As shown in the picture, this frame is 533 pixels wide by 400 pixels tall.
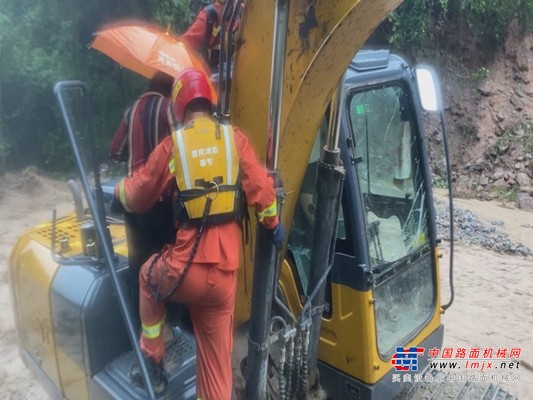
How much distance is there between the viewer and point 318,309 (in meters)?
2.44

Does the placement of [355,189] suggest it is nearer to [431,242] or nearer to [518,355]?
[431,242]

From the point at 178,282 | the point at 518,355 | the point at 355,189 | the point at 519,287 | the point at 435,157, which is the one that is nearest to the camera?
the point at 178,282

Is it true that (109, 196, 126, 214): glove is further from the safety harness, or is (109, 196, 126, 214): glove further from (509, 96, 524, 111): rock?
(509, 96, 524, 111): rock

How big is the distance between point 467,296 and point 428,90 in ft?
12.7

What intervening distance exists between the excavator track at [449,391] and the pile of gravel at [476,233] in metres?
4.78

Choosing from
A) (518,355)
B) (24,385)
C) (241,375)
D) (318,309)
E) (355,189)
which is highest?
(355,189)

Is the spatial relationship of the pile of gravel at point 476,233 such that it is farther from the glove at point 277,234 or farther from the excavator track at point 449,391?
the glove at point 277,234

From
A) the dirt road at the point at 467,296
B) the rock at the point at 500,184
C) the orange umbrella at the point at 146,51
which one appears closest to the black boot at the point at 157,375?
the orange umbrella at the point at 146,51

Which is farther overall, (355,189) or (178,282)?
(355,189)

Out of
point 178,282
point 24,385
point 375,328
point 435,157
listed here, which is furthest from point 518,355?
point 435,157

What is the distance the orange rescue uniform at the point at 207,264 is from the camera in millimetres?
2096

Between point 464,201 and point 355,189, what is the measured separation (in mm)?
9468

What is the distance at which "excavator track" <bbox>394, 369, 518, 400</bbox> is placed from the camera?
3105 millimetres

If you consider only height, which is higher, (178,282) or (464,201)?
(178,282)
